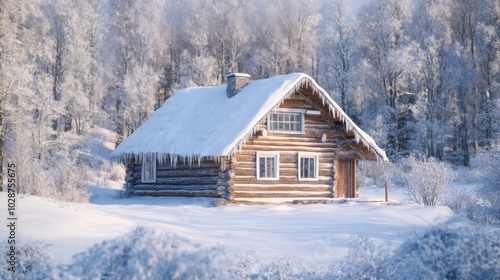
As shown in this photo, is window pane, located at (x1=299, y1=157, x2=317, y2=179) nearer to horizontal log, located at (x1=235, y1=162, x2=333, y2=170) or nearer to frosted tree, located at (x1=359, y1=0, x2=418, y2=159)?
horizontal log, located at (x1=235, y1=162, x2=333, y2=170)

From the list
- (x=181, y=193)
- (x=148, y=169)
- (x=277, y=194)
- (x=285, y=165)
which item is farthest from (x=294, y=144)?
(x=148, y=169)

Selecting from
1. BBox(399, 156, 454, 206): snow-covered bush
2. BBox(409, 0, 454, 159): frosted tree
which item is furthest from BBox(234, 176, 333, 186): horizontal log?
BBox(409, 0, 454, 159): frosted tree

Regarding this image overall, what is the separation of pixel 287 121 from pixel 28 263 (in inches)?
652

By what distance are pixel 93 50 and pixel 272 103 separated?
82.2ft

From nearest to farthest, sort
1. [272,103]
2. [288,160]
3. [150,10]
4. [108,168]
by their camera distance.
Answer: [272,103] < [288,160] < [108,168] < [150,10]

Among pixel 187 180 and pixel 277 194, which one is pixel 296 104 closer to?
pixel 277 194

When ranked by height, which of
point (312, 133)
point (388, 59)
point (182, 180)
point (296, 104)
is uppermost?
point (388, 59)

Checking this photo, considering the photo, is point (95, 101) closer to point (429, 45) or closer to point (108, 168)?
point (108, 168)

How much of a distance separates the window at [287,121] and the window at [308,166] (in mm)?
1153

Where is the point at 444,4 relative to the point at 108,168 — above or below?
above

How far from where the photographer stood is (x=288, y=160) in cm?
2334

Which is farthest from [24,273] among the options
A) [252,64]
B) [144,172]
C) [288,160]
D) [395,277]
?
[252,64]

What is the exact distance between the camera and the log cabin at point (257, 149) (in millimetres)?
21812

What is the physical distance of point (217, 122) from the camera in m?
23.2
